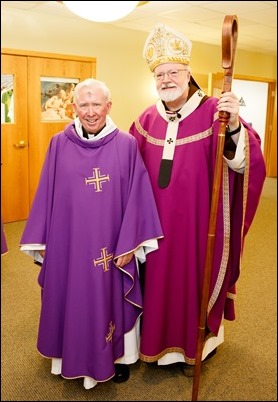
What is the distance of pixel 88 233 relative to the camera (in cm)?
179

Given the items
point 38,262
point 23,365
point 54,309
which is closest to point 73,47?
point 38,262

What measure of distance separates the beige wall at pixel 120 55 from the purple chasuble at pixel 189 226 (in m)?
0.21

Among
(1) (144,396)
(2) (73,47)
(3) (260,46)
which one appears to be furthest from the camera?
(2) (73,47)

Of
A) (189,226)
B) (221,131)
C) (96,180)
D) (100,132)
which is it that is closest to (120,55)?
(100,132)

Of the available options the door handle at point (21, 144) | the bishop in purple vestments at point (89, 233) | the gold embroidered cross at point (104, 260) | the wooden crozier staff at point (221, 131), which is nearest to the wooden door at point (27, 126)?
the door handle at point (21, 144)

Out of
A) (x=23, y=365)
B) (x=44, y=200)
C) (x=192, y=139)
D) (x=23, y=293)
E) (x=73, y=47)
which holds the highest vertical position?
(x=73, y=47)

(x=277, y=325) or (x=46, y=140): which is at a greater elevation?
(x=46, y=140)

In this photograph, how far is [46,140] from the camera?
440cm

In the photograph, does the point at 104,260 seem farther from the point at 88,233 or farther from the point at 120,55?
the point at 120,55

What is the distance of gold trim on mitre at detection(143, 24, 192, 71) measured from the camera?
58.9 inches

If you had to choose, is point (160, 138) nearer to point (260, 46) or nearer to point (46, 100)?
point (260, 46)

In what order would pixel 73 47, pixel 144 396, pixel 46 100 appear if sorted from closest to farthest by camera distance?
pixel 144 396, pixel 46 100, pixel 73 47

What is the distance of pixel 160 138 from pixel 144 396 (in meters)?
1.11

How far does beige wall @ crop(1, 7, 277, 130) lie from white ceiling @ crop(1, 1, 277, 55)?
86 mm
